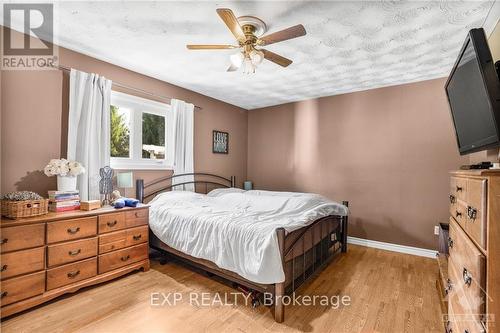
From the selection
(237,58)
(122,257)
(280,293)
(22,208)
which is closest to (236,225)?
(280,293)

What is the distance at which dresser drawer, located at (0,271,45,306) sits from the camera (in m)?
1.88

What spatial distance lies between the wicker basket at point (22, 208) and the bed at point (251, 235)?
1103 mm

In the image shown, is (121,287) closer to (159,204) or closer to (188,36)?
(159,204)

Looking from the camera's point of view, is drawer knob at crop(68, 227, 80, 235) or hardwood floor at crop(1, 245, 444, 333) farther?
drawer knob at crop(68, 227, 80, 235)

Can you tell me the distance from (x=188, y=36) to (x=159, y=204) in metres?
2.01

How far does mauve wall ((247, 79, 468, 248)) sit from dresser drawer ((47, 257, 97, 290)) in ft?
11.3

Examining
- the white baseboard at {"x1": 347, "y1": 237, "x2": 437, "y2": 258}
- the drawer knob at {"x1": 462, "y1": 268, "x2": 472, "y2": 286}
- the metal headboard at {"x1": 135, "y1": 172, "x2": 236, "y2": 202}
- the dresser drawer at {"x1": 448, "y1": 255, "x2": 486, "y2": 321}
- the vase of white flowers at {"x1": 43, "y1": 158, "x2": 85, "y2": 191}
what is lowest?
the white baseboard at {"x1": 347, "y1": 237, "x2": 437, "y2": 258}

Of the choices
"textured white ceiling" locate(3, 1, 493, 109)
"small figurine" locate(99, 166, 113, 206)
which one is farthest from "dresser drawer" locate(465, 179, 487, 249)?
"small figurine" locate(99, 166, 113, 206)

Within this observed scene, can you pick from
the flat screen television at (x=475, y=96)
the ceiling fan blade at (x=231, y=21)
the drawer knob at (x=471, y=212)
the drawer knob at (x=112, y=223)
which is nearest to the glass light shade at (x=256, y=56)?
the ceiling fan blade at (x=231, y=21)

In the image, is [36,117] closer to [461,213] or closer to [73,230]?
[73,230]

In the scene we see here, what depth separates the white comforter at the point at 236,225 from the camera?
6.44 ft

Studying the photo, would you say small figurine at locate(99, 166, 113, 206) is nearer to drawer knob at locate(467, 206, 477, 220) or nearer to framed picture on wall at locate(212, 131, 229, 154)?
framed picture on wall at locate(212, 131, 229, 154)

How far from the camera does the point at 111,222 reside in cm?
251

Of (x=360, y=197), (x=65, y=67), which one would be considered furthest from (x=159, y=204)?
(x=360, y=197)
